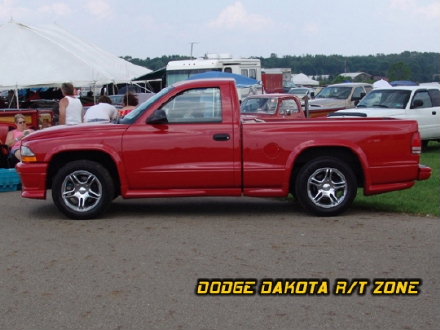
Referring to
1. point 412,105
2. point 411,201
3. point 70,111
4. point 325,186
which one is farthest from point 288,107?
point 325,186

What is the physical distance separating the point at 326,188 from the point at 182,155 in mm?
1815

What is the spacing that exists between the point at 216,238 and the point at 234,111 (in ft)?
5.77

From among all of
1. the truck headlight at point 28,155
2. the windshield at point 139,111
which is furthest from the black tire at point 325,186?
the truck headlight at point 28,155

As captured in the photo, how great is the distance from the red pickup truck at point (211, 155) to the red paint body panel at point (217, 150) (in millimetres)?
12

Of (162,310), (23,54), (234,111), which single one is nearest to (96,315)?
(162,310)

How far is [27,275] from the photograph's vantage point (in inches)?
241

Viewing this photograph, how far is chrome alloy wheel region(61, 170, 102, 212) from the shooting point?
8398 millimetres

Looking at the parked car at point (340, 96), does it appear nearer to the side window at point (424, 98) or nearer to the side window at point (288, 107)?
the side window at point (424, 98)

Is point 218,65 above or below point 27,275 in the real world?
above

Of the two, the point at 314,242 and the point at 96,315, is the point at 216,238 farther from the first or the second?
the point at 96,315

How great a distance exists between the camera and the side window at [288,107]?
16.6 metres

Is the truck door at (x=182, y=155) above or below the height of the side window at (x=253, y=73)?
below

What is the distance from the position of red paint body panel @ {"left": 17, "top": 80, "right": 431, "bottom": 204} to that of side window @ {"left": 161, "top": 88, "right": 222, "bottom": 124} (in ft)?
0.26

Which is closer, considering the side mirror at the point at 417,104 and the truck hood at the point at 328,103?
the side mirror at the point at 417,104
